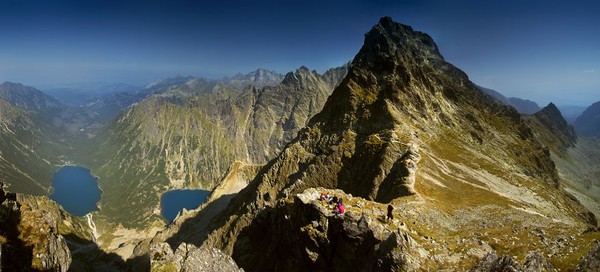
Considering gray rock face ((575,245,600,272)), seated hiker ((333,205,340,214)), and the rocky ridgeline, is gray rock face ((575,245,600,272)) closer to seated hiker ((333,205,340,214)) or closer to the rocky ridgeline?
seated hiker ((333,205,340,214))

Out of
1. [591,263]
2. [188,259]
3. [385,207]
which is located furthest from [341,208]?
[591,263]

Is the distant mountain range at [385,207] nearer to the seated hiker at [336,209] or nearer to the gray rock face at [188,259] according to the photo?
the gray rock face at [188,259]

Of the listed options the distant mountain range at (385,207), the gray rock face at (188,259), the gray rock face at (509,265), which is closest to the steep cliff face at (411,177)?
the distant mountain range at (385,207)

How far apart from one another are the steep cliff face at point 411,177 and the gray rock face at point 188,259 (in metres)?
16.8

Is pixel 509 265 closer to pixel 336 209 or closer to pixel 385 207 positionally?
pixel 385 207

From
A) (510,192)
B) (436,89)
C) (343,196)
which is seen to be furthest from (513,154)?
(343,196)

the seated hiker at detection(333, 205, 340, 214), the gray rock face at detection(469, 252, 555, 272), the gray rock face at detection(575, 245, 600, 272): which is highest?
the gray rock face at detection(575, 245, 600, 272)

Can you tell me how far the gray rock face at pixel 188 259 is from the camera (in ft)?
108

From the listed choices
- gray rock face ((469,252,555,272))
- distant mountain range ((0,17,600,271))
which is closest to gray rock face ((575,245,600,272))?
distant mountain range ((0,17,600,271))

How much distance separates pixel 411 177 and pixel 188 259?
152ft

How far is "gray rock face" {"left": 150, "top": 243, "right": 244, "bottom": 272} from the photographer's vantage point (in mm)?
33062

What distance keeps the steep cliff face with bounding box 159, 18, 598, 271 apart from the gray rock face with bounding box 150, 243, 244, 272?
16786 mm

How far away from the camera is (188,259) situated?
117 feet

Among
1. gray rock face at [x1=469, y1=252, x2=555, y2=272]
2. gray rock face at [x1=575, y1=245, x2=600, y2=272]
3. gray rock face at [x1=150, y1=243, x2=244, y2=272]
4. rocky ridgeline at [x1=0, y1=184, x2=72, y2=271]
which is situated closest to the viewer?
gray rock face at [x1=575, y1=245, x2=600, y2=272]
